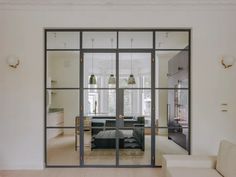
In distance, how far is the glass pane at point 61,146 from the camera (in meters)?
5.18

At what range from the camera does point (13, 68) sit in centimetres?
504

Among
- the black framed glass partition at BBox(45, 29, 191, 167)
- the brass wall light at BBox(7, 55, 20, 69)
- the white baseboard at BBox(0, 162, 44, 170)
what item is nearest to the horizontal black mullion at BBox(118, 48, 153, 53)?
the black framed glass partition at BBox(45, 29, 191, 167)

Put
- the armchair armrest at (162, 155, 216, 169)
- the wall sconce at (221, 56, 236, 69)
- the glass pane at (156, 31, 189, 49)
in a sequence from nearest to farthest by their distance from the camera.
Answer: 1. the armchair armrest at (162, 155, 216, 169)
2. the wall sconce at (221, 56, 236, 69)
3. the glass pane at (156, 31, 189, 49)

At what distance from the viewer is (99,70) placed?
5.20m

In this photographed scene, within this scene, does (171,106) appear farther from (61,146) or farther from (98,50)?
(61,146)

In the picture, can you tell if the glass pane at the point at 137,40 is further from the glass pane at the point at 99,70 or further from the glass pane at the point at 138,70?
the glass pane at the point at 99,70

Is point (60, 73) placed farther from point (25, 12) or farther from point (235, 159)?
point (235, 159)

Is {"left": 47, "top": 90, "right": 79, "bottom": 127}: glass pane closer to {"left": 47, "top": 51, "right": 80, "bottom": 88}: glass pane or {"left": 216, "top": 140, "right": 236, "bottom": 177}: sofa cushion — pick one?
{"left": 47, "top": 51, "right": 80, "bottom": 88}: glass pane

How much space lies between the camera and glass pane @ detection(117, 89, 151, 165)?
5203 mm

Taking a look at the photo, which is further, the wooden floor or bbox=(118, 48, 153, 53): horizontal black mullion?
bbox=(118, 48, 153, 53): horizontal black mullion

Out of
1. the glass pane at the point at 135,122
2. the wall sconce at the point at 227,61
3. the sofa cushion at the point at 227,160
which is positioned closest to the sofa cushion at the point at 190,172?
the sofa cushion at the point at 227,160

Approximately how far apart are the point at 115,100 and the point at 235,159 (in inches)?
105

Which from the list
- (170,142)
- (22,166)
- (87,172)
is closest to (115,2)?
(170,142)

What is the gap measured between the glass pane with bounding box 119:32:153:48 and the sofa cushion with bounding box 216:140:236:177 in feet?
8.11
